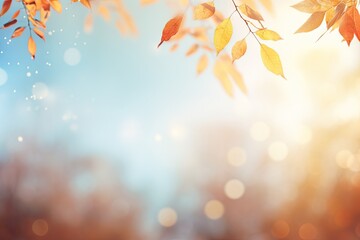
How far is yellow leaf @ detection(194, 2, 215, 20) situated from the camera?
1015 mm

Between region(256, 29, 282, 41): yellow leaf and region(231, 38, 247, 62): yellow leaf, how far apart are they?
5cm

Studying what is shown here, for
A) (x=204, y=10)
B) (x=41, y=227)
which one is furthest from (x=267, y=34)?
(x=41, y=227)

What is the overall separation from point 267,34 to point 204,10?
17 centimetres

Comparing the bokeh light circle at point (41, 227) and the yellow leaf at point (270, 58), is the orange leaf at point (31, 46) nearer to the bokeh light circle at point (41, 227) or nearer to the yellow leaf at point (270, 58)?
the yellow leaf at point (270, 58)

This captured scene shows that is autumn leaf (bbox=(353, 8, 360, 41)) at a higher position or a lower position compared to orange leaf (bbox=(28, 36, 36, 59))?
lower

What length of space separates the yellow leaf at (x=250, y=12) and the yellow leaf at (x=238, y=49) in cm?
6

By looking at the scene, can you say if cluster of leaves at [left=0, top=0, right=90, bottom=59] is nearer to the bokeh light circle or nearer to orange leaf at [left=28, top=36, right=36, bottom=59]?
orange leaf at [left=28, top=36, right=36, bottom=59]

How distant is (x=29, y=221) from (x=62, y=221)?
1378 mm

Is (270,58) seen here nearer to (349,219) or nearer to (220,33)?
(220,33)

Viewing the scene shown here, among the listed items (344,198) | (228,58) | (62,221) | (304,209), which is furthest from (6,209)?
(228,58)

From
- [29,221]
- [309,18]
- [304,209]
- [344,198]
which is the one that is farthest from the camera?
[29,221]

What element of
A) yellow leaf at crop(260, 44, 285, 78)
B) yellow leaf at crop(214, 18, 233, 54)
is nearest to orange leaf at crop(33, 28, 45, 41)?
yellow leaf at crop(214, 18, 233, 54)

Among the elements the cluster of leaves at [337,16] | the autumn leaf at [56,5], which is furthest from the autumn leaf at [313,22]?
the autumn leaf at [56,5]

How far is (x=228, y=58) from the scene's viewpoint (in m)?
1.60
